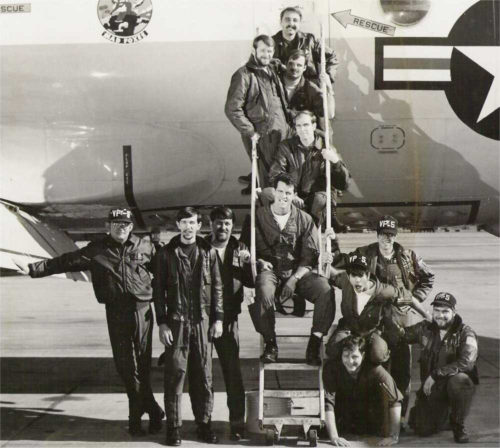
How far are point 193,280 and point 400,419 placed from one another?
2373mm

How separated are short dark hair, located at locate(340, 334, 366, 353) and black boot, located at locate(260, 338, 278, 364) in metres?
0.62

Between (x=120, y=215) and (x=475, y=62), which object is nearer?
(x=120, y=215)

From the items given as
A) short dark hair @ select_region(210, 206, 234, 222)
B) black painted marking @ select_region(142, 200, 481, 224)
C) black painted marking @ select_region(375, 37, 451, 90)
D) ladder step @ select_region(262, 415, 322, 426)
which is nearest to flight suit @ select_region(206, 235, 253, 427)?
short dark hair @ select_region(210, 206, 234, 222)

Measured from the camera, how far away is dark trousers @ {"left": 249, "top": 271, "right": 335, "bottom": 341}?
289 inches

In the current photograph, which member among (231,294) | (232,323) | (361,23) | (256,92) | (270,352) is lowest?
(270,352)

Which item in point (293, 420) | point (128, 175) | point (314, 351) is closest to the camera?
point (293, 420)

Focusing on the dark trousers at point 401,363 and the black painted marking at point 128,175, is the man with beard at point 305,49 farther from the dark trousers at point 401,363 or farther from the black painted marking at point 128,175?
the dark trousers at point 401,363

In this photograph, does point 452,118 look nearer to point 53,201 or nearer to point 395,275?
point 395,275

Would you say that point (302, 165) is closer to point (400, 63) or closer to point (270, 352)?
point (270, 352)

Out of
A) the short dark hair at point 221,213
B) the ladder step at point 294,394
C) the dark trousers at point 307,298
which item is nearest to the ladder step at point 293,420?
the ladder step at point 294,394

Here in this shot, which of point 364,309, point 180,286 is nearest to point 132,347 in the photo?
point 180,286

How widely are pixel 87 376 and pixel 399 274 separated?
197 inches

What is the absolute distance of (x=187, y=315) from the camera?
752 cm

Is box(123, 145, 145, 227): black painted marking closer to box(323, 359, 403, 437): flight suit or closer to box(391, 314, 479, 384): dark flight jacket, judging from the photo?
box(323, 359, 403, 437): flight suit
